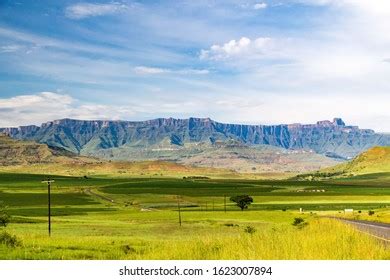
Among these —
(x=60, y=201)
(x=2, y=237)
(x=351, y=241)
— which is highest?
(x=351, y=241)

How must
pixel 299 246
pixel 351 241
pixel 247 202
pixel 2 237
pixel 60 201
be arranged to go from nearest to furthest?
pixel 299 246, pixel 351 241, pixel 2 237, pixel 247 202, pixel 60 201
